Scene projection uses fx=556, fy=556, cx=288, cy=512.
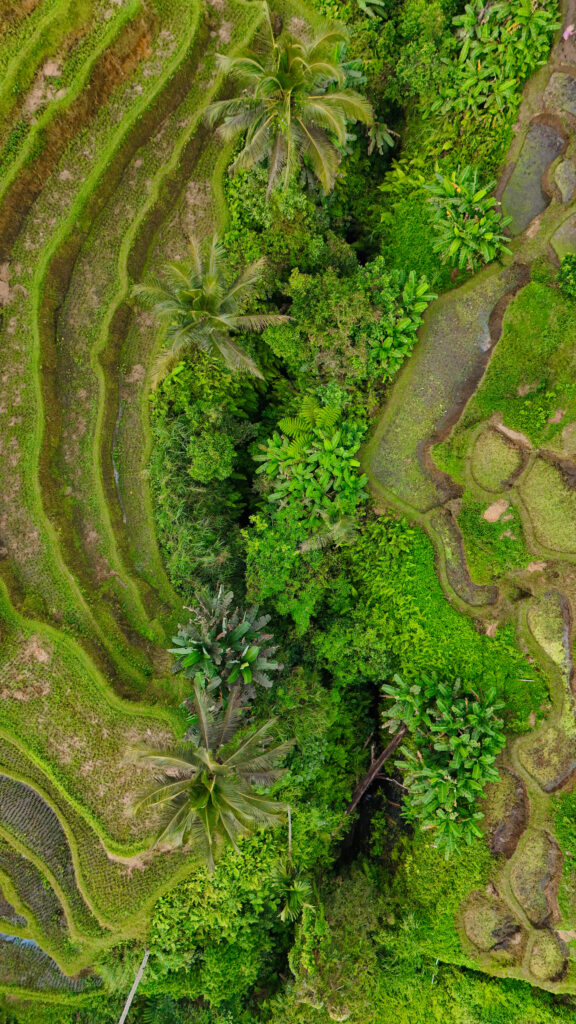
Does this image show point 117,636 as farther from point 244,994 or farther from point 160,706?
point 244,994

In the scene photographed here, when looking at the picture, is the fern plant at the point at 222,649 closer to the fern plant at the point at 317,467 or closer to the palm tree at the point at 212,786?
the palm tree at the point at 212,786

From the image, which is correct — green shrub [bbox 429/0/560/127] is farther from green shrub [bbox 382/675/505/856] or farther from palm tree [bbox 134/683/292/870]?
palm tree [bbox 134/683/292/870]

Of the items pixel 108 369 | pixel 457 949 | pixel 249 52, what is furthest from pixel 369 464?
pixel 457 949

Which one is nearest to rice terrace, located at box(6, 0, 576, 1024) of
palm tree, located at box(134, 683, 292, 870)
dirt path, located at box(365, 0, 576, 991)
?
dirt path, located at box(365, 0, 576, 991)

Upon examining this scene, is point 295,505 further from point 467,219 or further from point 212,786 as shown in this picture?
point 467,219

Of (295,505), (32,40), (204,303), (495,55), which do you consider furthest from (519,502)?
(32,40)

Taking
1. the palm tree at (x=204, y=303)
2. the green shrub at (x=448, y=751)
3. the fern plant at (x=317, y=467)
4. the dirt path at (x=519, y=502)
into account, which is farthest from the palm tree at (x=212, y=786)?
the palm tree at (x=204, y=303)

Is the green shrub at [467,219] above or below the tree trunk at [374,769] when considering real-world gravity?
above
